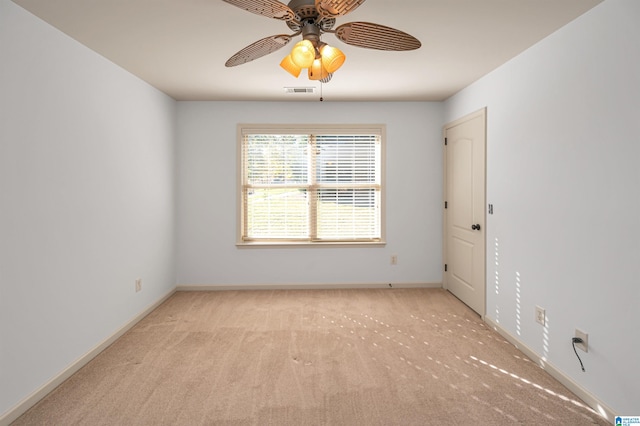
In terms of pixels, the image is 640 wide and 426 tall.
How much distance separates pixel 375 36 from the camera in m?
1.85

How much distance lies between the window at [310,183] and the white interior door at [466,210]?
34.0 inches

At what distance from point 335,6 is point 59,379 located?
288cm

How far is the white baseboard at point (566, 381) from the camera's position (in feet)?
7.28

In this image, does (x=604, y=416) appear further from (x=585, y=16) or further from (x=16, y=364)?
(x=16, y=364)

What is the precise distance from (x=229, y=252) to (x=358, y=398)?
299cm

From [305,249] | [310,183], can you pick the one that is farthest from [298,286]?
[310,183]

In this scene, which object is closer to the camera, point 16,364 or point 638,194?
point 638,194

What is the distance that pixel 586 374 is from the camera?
2393 millimetres

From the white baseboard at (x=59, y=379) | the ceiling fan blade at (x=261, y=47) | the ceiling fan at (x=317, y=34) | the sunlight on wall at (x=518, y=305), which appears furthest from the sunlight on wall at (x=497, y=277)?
the white baseboard at (x=59, y=379)

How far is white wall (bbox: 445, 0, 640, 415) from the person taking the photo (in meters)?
2.10

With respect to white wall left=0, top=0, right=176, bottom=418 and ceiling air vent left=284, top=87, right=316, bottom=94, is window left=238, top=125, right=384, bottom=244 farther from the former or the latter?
white wall left=0, top=0, right=176, bottom=418

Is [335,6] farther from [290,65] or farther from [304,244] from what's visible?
[304,244]

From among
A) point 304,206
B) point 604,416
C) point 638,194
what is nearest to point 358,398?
point 604,416

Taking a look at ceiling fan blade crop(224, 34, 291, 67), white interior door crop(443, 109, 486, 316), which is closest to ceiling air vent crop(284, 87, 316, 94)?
white interior door crop(443, 109, 486, 316)
